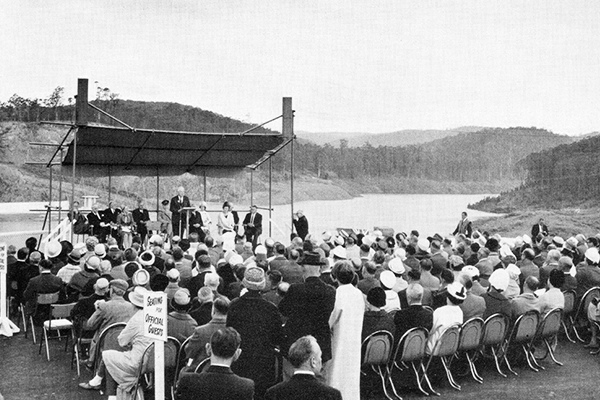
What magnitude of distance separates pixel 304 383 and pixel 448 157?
119 m

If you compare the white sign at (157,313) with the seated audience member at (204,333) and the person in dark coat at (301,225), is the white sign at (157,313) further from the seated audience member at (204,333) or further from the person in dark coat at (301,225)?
the person in dark coat at (301,225)

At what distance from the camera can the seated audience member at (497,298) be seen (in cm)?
779

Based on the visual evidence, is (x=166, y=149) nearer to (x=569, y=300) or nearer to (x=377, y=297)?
(x=569, y=300)

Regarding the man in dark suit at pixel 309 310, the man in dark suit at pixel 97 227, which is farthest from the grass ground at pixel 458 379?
the man in dark suit at pixel 97 227

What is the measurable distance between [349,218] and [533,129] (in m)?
64.5

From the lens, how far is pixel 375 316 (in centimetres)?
652

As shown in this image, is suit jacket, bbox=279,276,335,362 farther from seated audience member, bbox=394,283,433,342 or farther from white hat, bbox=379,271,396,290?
white hat, bbox=379,271,396,290

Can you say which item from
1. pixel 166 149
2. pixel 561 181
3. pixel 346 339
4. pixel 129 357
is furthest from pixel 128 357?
pixel 561 181

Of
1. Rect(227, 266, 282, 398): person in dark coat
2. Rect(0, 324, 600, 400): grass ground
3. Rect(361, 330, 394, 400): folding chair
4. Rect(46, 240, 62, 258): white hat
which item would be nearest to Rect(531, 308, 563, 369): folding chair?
Rect(0, 324, 600, 400): grass ground

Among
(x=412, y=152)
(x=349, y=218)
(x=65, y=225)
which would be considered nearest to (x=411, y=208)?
(x=349, y=218)

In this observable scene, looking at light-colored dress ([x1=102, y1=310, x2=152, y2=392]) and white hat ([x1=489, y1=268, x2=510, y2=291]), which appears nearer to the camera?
light-colored dress ([x1=102, y1=310, x2=152, y2=392])

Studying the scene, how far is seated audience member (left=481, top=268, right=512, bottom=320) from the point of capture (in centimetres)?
779

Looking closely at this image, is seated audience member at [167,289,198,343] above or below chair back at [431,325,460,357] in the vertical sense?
above

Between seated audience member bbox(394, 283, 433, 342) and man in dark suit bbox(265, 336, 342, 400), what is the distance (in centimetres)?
290
